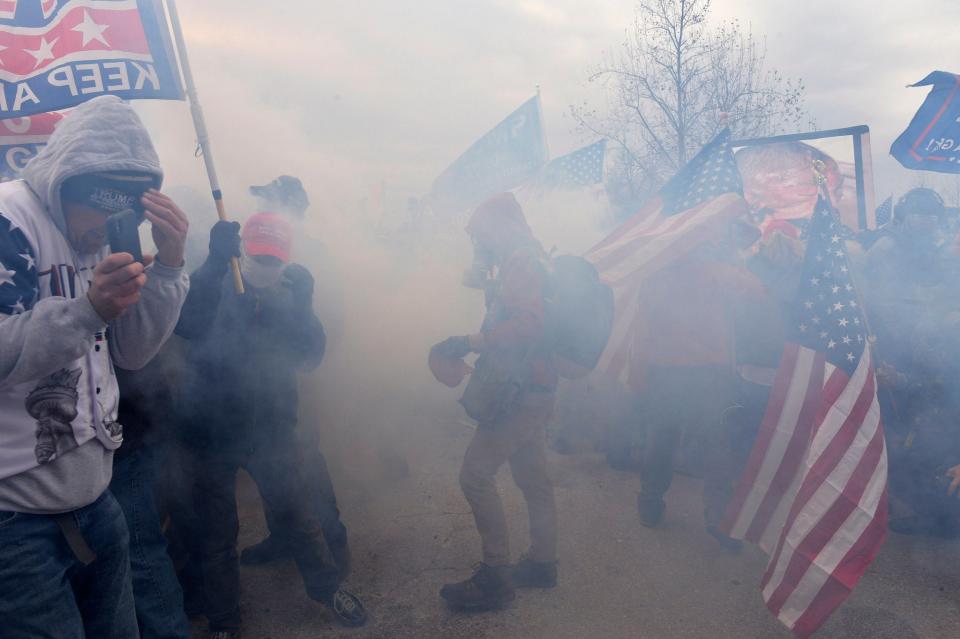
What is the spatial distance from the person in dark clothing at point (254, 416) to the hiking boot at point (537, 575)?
87 cm

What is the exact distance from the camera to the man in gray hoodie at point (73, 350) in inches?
57.8

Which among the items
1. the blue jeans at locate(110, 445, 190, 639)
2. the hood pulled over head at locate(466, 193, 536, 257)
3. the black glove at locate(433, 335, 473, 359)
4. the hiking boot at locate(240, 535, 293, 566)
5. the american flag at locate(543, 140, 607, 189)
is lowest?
the hiking boot at locate(240, 535, 293, 566)

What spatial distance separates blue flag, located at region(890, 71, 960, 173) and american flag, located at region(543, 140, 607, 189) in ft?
17.1

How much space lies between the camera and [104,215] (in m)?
1.72

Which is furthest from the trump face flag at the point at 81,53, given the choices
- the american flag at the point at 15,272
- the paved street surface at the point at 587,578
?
the paved street surface at the point at 587,578

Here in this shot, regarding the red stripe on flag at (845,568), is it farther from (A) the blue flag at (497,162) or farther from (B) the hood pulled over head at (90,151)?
(A) the blue flag at (497,162)

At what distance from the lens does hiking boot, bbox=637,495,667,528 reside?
13.6 ft

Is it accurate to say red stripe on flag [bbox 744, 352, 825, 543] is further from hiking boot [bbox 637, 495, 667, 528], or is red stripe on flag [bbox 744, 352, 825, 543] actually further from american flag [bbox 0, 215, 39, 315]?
american flag [bbox 0, 215, 39, 315]

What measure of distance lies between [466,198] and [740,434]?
4934 millimetres

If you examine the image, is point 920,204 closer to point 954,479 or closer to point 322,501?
point 954,479

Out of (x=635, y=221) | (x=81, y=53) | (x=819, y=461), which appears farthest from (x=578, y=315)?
(x=81, y=53)

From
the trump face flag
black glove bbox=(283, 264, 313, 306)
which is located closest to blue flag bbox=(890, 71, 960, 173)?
black glove bbox=(283, 264, 313, 306)

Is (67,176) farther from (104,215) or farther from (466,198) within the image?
(466,198)

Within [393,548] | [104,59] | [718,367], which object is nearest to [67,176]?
[104,59]
